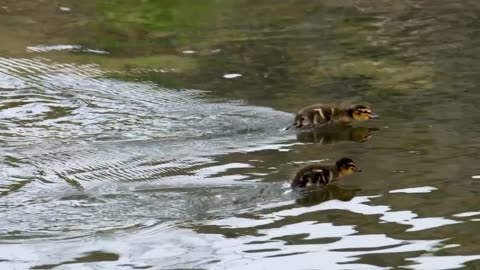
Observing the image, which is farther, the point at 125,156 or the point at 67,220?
the point at 125,156

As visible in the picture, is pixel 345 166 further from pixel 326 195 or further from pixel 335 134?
pixel 335 134

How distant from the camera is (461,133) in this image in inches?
269

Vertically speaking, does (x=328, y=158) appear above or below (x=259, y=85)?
below

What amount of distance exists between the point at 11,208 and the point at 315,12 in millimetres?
6348

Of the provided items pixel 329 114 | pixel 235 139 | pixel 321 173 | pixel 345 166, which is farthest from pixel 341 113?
pixel 321 173

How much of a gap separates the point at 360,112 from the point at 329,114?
0.73ft

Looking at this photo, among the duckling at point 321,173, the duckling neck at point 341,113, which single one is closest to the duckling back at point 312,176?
the duckling at point 321,173

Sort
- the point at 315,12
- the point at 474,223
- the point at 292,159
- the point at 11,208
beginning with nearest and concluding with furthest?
the point at 474,223 → the point at 11,208 → the point at 292,159 → the point at 315,12

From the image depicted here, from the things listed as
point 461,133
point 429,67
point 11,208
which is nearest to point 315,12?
point 429,67

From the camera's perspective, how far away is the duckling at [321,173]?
5875mm

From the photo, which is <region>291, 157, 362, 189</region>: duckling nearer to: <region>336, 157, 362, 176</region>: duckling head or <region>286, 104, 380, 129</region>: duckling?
<region>336, 157, 362, 176</region>: duckling head

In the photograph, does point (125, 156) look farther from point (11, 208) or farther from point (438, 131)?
point (438, 131)

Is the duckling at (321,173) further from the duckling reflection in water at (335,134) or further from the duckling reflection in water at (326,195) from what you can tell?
the duckling reflection in water at (335,134)

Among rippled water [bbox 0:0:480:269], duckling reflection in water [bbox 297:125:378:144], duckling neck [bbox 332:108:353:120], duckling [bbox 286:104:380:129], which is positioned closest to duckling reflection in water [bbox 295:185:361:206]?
rippled water [bbox 0:0:480:269]
